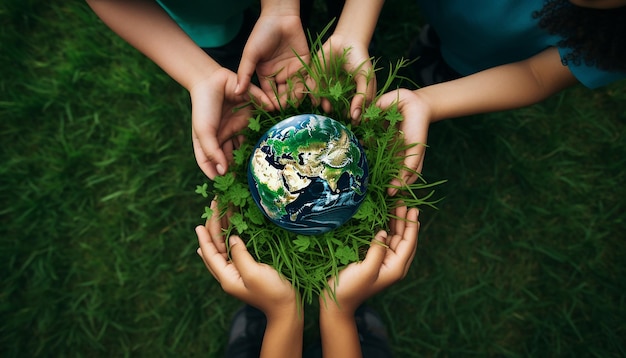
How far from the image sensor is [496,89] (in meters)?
1.60

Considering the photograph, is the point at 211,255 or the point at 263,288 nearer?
the point at 263,288

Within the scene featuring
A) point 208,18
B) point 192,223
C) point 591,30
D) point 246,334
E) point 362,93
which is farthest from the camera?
point 192,223

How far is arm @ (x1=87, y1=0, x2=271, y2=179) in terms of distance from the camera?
1.49 m

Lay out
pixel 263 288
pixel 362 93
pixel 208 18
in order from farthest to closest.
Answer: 1. pixel 208 18
2. pixel 362 93
3. pixel 263 288

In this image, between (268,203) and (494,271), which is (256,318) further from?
(494,271)

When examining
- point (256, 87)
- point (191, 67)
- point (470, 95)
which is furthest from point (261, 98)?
point (470, 95)

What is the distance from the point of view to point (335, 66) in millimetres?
1602

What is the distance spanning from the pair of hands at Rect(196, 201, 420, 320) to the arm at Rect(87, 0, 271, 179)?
268 mm

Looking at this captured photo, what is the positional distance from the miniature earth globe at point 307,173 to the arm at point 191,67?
0.26 meters

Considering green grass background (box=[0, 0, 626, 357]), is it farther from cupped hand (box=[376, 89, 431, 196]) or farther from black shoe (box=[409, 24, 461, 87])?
cupped hand (box=[376, 89, 431, 196])

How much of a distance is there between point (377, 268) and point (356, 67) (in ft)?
2.72

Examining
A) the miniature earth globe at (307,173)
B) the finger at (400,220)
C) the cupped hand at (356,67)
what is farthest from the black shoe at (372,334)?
the cupped hand at (356,67)

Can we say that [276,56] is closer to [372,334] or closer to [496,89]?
[496,89]

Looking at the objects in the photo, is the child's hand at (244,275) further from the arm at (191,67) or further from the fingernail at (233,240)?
the arm at (191,67)
